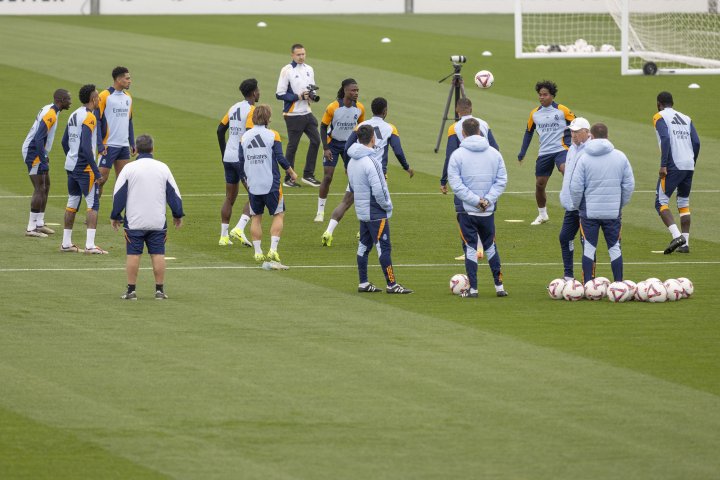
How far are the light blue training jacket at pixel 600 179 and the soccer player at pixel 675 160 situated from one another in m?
3.70

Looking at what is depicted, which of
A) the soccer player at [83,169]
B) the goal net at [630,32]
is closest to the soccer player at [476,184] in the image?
the soccer player at [83,169]

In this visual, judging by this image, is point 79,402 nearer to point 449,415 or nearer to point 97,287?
point 449,415

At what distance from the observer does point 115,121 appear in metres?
21.1

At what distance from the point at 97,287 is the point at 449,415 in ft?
22.8

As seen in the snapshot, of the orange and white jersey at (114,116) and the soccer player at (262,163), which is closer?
the soccer player at (262,163)

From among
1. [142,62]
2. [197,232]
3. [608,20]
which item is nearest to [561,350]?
[197,232]

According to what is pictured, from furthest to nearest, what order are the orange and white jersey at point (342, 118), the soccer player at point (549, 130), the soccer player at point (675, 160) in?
1. the orange and white jersey at point (342, 118)
2. the soccer player at point (549, 130)
3. the soccer player at point (675, 160)

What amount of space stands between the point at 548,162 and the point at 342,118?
10.6ft

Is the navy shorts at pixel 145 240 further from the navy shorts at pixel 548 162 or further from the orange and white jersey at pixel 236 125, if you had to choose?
the navy shorts at pixel 548 162

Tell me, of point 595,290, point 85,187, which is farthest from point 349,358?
point 85,187

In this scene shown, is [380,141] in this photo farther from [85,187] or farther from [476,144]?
[85,187]

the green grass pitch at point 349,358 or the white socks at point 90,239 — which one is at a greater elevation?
the white socks at point 90,239

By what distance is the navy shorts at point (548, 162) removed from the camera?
2181 cm

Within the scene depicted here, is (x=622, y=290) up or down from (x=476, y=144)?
down
